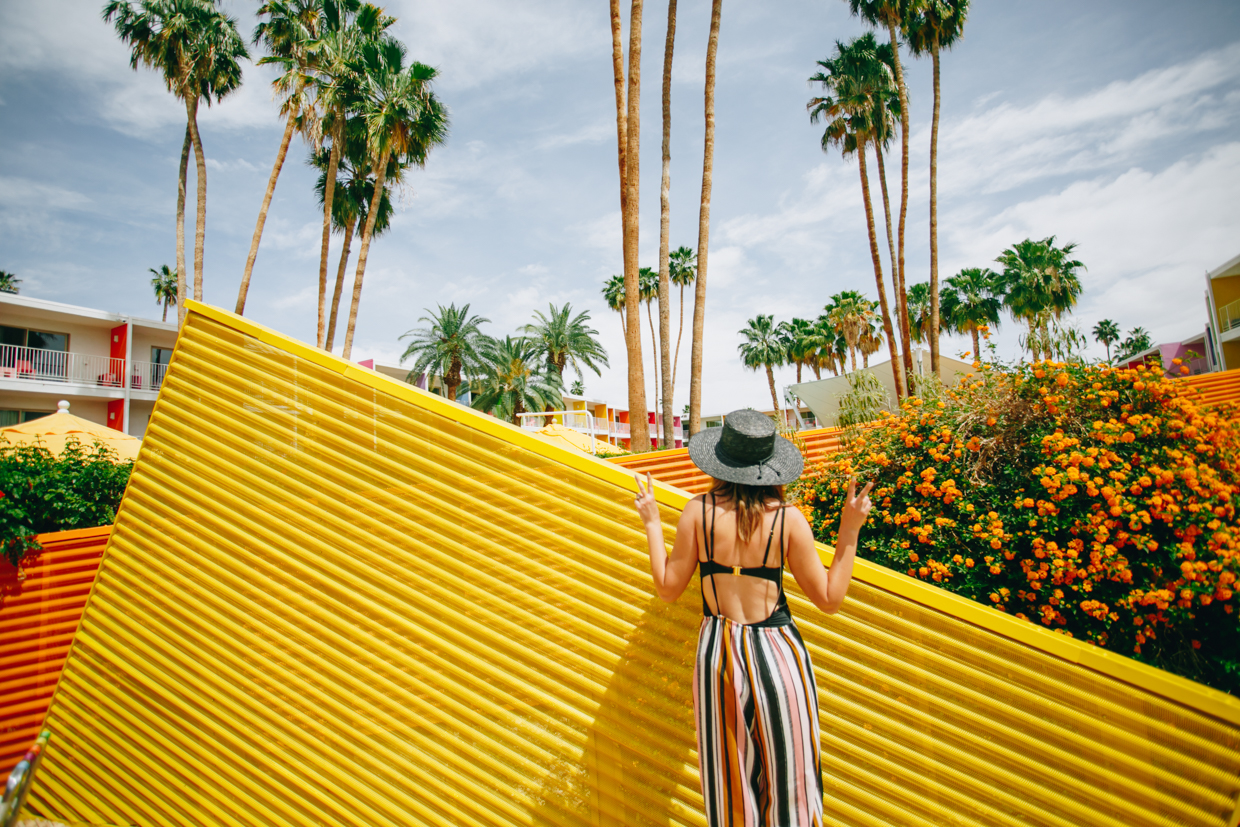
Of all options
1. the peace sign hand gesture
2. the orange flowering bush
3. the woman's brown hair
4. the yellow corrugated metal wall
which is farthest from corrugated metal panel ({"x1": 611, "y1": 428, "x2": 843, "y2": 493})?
the peace sign hand gesture

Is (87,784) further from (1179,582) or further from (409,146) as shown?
(409,146)

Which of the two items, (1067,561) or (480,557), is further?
(1067,561)

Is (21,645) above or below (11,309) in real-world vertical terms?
below

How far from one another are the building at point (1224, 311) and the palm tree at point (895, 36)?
11748 mm

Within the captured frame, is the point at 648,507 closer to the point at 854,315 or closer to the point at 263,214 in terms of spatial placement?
the point at 263,214

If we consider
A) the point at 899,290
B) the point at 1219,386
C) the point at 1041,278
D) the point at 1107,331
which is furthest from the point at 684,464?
the point at 1107,331

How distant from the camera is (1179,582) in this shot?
3004 millimetres

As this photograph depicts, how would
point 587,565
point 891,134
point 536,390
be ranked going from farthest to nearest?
point 536,390 < point 891,134 < point 587,565

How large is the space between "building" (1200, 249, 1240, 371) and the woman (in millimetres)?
28649

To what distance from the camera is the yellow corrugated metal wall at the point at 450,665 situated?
7.23 feet

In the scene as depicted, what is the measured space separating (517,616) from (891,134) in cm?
2509

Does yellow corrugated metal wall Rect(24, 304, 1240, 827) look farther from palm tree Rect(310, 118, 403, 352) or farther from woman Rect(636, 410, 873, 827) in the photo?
palm tree Rect(310, 118, 403, 352)

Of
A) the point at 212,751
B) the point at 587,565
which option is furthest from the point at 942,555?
the point at 212,751

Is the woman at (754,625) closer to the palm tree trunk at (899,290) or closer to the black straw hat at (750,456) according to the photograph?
the black straw hat at (750,456)
